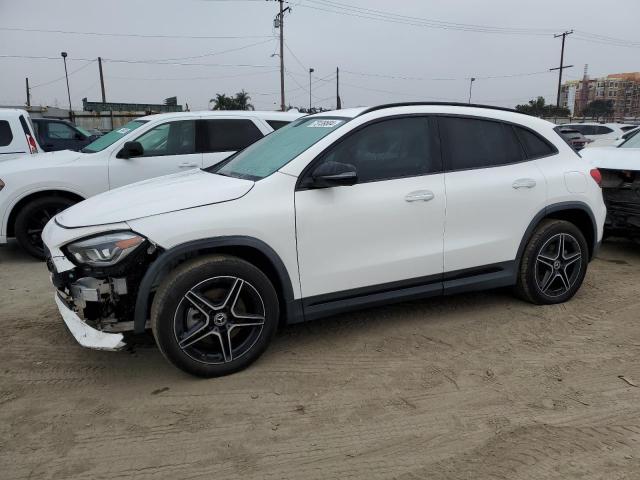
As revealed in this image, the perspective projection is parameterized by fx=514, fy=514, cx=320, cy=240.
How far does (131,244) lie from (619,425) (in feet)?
9.60

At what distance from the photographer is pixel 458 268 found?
157 inches

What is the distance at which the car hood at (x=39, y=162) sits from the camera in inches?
245

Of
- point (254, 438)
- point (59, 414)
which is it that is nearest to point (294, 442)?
point (254, 438)

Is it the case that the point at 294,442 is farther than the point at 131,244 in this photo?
No

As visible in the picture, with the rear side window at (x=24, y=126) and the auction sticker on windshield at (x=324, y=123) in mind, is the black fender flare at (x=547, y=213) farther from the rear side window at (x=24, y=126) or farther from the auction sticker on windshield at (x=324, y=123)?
the rear side window at (x=24, y=126)

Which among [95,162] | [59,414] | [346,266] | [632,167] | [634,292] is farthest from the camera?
[95,162]

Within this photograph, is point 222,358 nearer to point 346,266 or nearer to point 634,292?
point 346,266

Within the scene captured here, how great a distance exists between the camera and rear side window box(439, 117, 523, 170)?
13.1 feet

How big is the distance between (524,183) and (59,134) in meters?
13.0

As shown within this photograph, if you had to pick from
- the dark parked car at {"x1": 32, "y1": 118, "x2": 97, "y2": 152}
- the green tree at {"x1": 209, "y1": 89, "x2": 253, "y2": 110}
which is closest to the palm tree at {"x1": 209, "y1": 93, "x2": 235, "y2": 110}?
the green tree at {"x1": 209, "y1": 89, "x2": 253, "y2": 110}

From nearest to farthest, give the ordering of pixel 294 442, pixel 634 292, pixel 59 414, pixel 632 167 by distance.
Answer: pixel 294 442
pixel 59 414
pixel 634 292
pixel 632 167

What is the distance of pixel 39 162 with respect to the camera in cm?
649

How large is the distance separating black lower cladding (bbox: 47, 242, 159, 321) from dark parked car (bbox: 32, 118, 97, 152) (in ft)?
37.5

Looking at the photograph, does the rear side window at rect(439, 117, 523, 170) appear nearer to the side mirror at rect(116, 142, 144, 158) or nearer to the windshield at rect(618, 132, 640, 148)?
the windshield at rect(618, 132, 640, 148)
